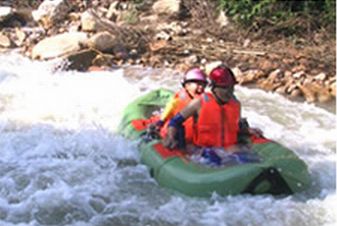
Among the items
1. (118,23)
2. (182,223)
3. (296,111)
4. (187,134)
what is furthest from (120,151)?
(118,23)

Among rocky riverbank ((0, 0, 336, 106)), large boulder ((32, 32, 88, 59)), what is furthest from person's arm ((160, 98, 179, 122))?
large boulder ((32, 32, 88, 59))

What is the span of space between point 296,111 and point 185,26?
3680 mm

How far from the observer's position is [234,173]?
226 inches

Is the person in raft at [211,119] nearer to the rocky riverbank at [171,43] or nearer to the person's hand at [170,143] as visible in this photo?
the person's hand at [170,143]

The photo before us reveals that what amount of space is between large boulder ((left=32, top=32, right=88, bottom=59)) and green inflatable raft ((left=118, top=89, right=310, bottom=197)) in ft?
14.9

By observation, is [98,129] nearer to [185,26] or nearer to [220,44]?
[220,44]

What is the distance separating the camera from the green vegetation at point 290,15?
10906 millimetres

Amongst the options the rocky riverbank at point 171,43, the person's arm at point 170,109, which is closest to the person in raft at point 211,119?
the person's arm at point 170,109

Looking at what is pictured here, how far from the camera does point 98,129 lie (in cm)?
771

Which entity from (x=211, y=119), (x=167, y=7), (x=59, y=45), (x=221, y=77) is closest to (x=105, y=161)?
(x=211, y=119)

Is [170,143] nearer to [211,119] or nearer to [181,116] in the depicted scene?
[181,116]

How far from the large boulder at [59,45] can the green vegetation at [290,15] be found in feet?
8.06

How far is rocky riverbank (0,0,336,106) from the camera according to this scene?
978 centimetres

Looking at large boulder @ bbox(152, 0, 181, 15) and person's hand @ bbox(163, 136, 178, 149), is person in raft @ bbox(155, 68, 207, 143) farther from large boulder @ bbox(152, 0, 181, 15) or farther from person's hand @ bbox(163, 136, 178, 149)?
large boulder @ bbox(152, 0, 181, 15)
